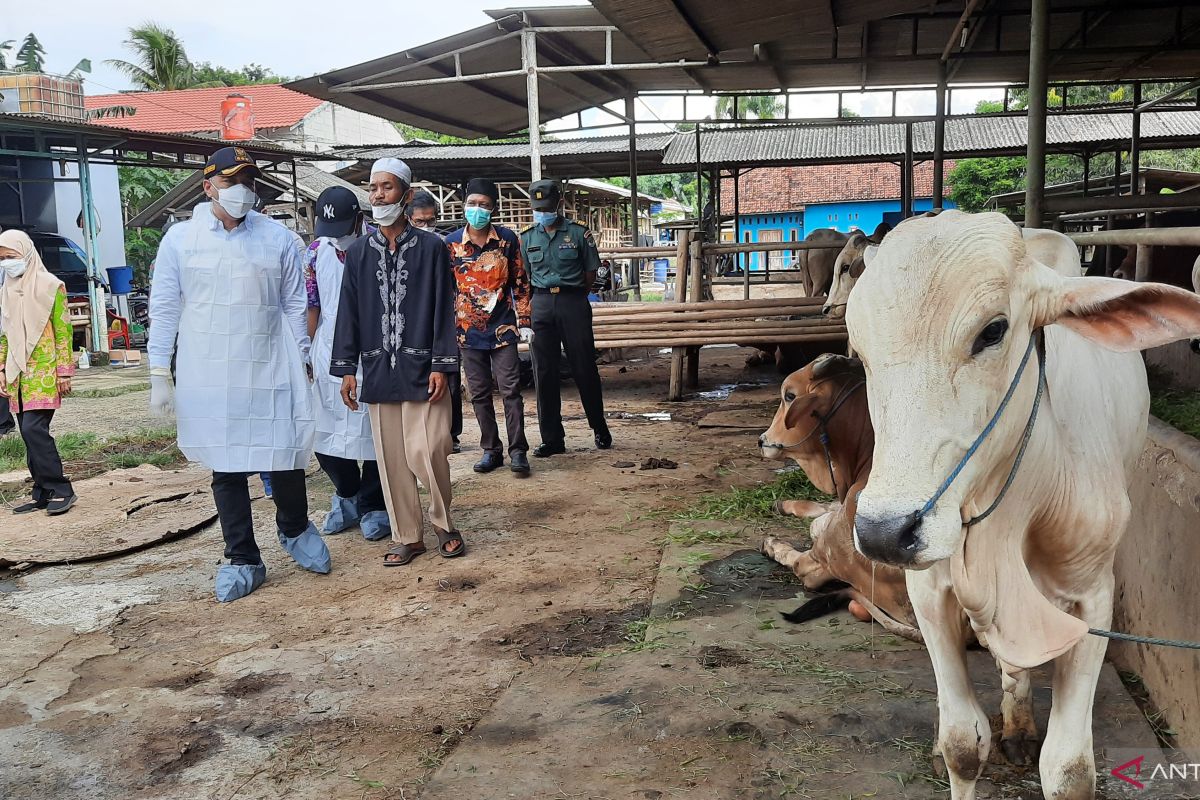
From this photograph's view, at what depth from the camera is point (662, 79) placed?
39.4 feet

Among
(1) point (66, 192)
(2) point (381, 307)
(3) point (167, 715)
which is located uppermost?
(1) point (66, 192)

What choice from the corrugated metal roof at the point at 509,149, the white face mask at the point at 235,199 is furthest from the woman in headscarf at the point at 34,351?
the corrugated metal roof at the point at 509,149

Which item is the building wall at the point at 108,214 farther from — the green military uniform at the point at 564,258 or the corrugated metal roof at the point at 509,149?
the green military uniform at the point at 564,258

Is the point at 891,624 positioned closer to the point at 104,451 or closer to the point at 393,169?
the point at 393,169

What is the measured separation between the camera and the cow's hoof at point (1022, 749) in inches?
109

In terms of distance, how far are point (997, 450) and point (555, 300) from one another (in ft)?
17.9

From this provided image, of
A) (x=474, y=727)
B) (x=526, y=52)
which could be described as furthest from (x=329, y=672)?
(x=526, y=52)

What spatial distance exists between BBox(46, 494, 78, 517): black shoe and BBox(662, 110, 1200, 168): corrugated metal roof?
12.2 m

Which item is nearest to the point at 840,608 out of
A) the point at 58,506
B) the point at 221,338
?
the point at 221,338

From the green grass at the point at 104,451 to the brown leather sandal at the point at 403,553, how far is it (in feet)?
11.4

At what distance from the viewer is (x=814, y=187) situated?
37.9 metres

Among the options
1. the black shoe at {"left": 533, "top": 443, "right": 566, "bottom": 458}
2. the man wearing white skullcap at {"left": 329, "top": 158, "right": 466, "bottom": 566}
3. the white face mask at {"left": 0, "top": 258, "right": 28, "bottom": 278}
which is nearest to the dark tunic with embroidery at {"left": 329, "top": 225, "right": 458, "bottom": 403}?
the man wearing white skullcap at {"left": 329, "top": 158, "right": 466, "bottom": 566}

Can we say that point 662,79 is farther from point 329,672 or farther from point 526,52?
point 329,672

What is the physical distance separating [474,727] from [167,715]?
1092 millimetres
